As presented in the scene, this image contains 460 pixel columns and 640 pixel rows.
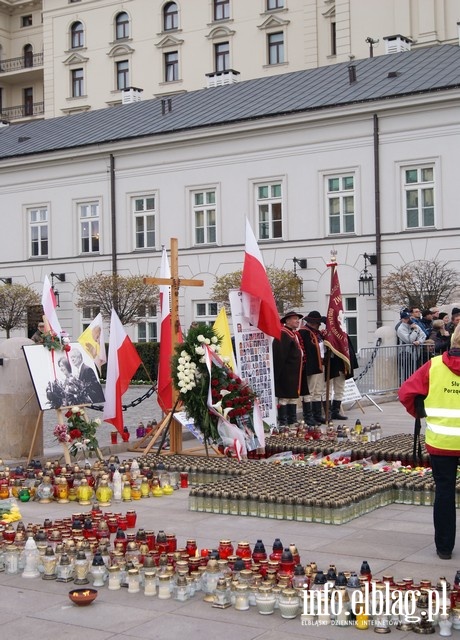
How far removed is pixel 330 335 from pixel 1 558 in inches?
386

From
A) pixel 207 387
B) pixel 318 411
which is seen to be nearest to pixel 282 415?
pixel 318 411

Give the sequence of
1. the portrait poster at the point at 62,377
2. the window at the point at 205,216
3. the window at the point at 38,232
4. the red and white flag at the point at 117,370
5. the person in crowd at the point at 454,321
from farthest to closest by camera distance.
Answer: the window at the point at 38,232 → the window at the point at 205,216 → the person in crowd at the point at 454,321 → the red and white flag at the point at 117,370 → the portrait poster at the point at 62,377

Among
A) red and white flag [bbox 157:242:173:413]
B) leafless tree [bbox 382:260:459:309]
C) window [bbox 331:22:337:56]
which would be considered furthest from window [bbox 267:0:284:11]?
red and white flag [bbox 157:242:173:413]

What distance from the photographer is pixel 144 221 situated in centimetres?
3728

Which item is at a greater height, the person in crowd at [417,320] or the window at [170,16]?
the window at [170,16]

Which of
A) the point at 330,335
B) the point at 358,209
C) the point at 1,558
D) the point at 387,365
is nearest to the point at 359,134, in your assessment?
the point at 358,209

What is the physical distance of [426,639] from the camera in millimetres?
5949

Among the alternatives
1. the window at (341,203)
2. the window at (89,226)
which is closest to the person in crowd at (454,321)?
the window at (341,203)

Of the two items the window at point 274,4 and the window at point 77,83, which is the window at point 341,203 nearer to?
the window at point 274,4

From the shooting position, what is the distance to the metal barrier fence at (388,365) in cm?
2162

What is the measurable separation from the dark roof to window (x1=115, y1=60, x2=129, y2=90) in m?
15.4

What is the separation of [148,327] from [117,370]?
2189 centimetres

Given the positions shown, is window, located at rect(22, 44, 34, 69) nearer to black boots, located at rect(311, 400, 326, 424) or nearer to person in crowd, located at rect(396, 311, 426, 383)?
person in crowd, located at rect(396, 311, 426, 383)

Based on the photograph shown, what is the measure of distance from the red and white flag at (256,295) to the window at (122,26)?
4848 cm
